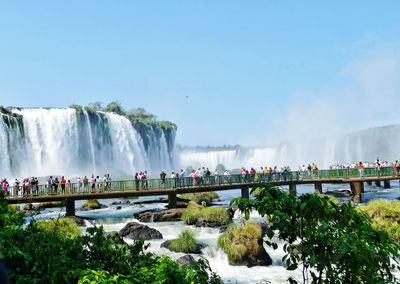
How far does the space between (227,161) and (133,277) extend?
10099 cm

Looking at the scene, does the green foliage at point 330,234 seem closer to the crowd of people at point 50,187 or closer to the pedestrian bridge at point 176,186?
the pedestrian bridge at point 176,186

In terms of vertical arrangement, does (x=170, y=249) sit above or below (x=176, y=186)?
below

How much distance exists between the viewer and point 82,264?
4805 mm

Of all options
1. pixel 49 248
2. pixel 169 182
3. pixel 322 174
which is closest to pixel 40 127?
pixel 169 182

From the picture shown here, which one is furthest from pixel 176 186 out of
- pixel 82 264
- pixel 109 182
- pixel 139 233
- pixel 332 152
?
pixel 332 152

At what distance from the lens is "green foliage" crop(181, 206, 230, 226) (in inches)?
903

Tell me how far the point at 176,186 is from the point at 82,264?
2511cm

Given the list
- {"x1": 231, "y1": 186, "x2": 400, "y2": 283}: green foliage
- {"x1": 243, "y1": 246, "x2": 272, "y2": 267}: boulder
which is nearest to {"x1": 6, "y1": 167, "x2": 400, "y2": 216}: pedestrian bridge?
{"x1": 243, "y1": 246, "x2": 272, "y2": 267}: boulder

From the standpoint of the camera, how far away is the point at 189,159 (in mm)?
114188

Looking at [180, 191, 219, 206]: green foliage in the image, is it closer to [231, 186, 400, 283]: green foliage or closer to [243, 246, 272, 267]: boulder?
[243, 246, 272, 267]: boulder

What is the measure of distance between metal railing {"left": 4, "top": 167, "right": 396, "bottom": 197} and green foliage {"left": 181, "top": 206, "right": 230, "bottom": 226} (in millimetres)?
5896

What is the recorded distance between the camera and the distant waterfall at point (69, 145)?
160 ft

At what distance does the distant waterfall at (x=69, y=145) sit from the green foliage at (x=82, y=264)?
1753 inches

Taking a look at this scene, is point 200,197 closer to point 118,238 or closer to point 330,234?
point 118,238
